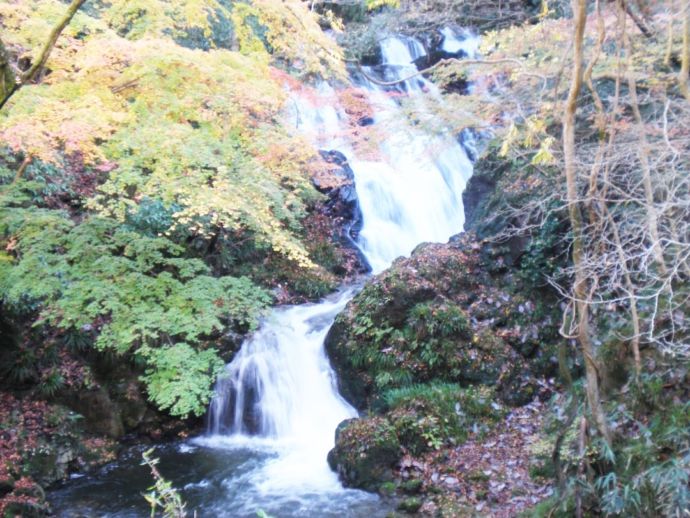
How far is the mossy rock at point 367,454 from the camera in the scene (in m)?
6.57

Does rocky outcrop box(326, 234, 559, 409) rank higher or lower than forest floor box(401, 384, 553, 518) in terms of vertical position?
higher

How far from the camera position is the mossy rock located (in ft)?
21.6

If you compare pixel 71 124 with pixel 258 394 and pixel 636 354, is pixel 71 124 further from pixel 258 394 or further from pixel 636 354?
pixel 636 354

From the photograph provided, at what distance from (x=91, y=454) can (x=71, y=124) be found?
518 centimetres

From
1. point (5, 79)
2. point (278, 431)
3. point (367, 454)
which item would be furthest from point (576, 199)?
point (278, 431)

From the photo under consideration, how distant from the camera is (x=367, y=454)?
6.66 metres

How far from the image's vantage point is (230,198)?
5.70 meters

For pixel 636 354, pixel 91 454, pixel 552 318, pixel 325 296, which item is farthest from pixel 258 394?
pixel 636 354

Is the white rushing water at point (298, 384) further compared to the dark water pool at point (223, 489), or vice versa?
the white rushing water at point (298, 384)

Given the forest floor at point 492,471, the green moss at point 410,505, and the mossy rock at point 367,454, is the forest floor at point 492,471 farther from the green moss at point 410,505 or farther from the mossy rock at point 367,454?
the mossy rock at point 367,454

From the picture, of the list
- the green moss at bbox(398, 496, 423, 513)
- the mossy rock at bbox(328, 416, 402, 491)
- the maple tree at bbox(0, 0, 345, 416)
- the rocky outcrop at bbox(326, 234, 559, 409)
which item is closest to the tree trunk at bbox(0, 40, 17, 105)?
the maple tree at bbox(0, 0, 345, 416)

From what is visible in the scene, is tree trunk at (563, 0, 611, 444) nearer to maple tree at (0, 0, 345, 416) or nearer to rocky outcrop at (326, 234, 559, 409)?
maple tree at (0, 0, 345, 416)

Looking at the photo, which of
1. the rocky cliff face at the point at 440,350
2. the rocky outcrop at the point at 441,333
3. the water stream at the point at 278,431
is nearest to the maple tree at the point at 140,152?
the water stream at the point at 278,431

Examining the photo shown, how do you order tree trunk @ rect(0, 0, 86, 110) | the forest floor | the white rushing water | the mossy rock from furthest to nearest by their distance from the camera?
the white rushing water
the mossy rock
the forest floor
tree trunk @ rect(0, 0, 86, 110)
